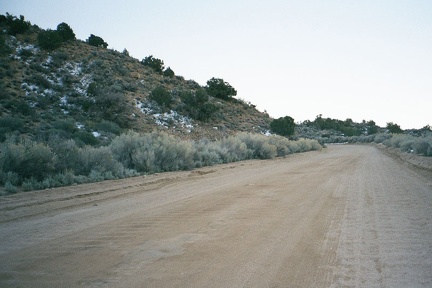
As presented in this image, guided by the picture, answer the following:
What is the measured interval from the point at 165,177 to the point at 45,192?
436 cm

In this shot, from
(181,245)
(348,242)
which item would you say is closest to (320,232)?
(348,242)

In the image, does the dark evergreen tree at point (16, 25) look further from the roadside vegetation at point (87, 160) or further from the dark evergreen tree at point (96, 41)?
the roadside vegetation at point (87, 160)

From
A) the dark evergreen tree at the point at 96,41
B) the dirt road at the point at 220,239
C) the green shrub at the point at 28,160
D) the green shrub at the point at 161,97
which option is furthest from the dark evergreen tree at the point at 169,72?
the dirt road at the point at 220,239

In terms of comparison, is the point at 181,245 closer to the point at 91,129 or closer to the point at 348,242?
the point at 348,242

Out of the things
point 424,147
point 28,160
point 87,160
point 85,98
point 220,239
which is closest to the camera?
point 220,239

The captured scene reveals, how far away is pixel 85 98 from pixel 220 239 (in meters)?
32.4

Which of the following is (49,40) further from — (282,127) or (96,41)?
(282,127)

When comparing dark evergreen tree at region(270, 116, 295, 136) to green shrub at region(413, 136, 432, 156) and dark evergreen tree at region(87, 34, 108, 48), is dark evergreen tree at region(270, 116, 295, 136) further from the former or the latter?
dark evergreen tree at region(87, 34, 108, 48)

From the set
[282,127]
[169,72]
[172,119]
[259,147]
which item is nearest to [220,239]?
[259,147]

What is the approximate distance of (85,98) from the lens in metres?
34.0

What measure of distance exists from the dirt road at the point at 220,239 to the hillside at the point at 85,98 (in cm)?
1716

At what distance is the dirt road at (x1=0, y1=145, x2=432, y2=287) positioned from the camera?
3688 millimetres

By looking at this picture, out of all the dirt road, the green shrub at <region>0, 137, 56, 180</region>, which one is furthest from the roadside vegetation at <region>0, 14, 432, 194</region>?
the dirt road

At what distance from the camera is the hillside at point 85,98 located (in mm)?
27125
